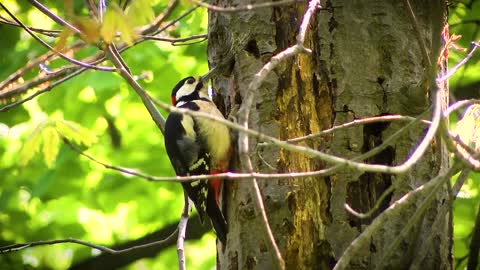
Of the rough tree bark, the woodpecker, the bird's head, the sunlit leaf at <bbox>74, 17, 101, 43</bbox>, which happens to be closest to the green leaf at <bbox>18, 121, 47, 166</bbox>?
the sunlit leaf at <bbox>74, 17, 101, 43</bbox>

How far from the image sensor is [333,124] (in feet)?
9.23

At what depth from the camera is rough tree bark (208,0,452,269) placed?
2.68 meters

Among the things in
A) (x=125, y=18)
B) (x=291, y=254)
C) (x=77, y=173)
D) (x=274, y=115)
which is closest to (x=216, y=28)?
(x=274, y=115)

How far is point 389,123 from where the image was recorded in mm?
A: 2799

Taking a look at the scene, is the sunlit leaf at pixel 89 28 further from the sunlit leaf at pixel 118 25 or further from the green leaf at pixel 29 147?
the green leaf at pixel 29 147

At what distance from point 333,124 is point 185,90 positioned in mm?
1595

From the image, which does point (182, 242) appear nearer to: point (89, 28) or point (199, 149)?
point (199, 149)

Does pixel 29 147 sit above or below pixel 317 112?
below

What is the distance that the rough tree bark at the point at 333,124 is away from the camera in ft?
8.78

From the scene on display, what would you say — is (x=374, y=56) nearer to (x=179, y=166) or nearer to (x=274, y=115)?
(x=274, y=115)

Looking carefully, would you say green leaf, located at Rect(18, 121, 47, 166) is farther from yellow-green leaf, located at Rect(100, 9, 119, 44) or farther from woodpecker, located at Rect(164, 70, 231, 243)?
woodpecker, located at Rect(164, 70, 231, 243)

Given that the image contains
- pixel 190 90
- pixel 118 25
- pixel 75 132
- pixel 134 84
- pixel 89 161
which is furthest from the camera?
pixel 89 161

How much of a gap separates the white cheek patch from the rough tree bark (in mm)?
1148

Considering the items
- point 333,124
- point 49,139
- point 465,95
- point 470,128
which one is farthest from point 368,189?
point 465,95
